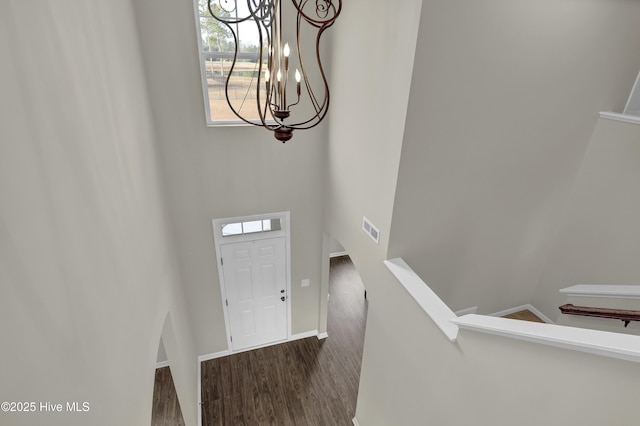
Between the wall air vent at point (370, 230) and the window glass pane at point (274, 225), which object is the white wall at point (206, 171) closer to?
the window glass pane at point (274, 225)

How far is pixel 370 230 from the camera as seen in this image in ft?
11.4

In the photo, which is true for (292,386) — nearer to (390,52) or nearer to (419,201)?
(419,201)

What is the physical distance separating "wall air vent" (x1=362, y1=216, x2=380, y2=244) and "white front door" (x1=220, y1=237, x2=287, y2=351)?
174 centimetres

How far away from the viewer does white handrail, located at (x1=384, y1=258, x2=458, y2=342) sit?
2.37 metres

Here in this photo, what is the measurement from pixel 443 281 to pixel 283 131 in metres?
2.56

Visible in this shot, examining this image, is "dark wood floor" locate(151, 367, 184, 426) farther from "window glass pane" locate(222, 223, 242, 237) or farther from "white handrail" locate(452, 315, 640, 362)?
"white handrail" locate(452, 315, 640, 362)

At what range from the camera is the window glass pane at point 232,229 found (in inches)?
186

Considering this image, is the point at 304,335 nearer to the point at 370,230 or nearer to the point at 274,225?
the point at 274,225

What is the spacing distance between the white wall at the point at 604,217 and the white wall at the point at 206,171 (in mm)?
3099

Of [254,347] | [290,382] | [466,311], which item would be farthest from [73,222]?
[254,347]

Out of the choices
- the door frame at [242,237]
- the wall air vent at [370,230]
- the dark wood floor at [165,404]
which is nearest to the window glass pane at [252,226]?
the door frame at [242,237]

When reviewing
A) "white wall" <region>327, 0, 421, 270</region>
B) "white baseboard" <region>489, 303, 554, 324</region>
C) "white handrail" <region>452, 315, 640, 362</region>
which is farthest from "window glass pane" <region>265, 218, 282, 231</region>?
"white handrail" <region>452, 315, 640, 362</region>

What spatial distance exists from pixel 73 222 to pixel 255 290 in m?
3.73

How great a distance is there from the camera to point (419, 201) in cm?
303
